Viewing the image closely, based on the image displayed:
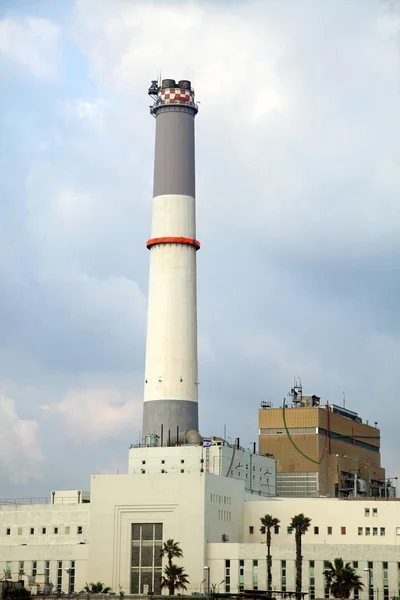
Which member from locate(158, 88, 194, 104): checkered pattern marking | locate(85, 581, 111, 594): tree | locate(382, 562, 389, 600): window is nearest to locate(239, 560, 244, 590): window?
locate(85, 581, 111, 594): tree

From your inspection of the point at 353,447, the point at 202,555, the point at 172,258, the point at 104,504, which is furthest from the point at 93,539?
the point at 353,447

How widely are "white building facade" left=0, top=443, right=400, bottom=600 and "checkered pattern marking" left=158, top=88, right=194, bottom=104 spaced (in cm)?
3738

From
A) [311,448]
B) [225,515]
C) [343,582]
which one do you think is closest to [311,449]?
[311,448]

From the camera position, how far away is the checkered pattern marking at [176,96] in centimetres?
12606

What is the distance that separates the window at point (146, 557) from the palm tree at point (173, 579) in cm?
583

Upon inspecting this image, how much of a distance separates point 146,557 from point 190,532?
516cm

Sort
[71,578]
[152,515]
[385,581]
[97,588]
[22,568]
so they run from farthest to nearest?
[22,568], [71,578], [152,515], [385,581], [97,588]

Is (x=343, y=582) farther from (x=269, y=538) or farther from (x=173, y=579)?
(x=173, y=579)

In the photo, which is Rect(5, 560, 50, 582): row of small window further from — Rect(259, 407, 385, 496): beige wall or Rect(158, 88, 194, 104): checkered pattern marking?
Rect(158, 88, 194, 104): checkered pattern marking

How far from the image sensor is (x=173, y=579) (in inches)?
4038

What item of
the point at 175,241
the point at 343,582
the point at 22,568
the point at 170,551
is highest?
the point at 175,241

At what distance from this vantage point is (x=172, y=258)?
405 feet

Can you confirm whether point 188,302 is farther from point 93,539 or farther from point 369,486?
point 369,486

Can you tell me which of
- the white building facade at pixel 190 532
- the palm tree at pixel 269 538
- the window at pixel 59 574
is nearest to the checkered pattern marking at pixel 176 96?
the white building facade at pixel 190 532
